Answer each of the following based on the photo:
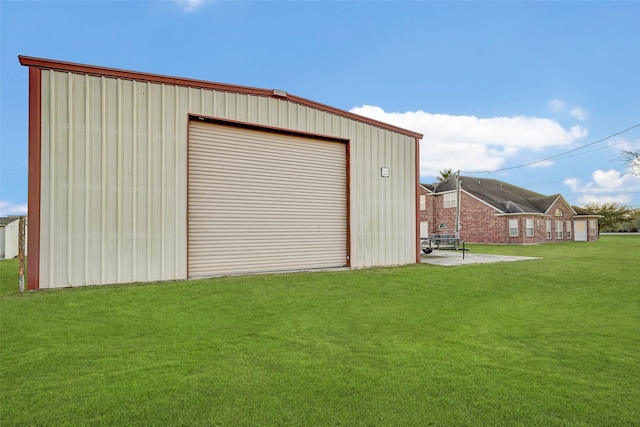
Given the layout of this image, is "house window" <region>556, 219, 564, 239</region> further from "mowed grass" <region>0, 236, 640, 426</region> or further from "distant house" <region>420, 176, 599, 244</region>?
"mowed grass" <region>0, 236, 640, 426</region>

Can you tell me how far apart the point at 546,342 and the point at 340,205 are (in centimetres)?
806

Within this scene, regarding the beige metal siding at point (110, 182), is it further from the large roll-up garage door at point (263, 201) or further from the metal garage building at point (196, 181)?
the large roll-up garage door at point (263, 201)

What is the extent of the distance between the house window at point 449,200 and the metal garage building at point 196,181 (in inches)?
897

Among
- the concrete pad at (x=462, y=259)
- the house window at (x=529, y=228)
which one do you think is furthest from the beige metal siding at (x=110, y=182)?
the house window at (x=529, y=228)

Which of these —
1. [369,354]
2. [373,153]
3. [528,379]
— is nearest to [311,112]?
[373,153]

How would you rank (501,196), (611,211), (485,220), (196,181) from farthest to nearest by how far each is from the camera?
1. (611,211)
2. (501,196)
3. (485,220)
4. (196,181)

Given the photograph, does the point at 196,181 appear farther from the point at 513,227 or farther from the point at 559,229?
the point at 559,229

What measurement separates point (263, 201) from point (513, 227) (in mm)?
27143

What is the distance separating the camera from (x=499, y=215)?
101 feet

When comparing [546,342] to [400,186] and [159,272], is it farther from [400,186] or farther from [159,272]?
[400,186]

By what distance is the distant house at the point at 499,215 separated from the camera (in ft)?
101

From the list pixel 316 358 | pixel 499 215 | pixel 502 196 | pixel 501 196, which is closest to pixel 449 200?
pixel 499 215

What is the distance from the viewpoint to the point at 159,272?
865cm

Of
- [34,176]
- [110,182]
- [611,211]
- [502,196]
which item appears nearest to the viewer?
[34,176]
